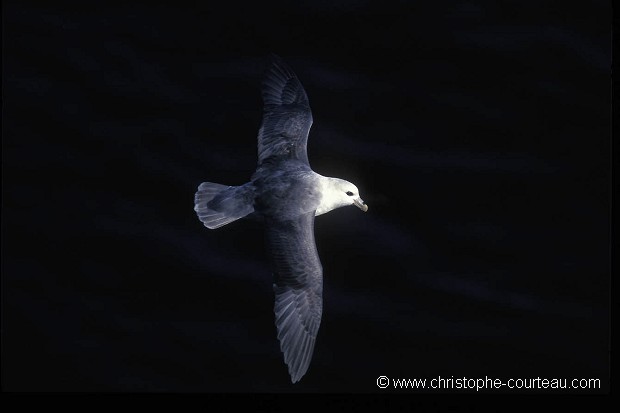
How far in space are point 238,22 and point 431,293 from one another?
14.7ft

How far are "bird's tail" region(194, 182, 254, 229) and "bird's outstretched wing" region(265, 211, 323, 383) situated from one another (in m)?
0.45

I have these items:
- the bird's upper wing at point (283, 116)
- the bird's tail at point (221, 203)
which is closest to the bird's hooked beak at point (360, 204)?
the bird's upper wing at point (283, 116)

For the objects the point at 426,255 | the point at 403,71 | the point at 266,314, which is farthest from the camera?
the point at 403,71

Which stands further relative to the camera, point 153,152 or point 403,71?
point 403,71

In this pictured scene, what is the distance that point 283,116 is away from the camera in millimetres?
8875

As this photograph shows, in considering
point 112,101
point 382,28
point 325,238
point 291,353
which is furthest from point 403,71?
point 291,353

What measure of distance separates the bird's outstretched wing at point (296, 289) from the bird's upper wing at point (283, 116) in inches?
43.3

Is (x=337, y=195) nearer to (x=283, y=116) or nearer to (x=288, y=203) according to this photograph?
(x=288, y=203)

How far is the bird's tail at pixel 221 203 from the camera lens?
26.5ft

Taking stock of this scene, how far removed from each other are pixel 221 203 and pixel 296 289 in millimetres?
1192

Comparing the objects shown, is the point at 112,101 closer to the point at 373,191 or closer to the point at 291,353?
the point at 373,191

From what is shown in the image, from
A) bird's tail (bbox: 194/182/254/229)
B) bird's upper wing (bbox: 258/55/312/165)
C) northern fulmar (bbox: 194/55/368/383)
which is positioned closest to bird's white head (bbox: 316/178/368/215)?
northern fulmar (bbox: 194/55/368/383)

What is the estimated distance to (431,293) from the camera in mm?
8266

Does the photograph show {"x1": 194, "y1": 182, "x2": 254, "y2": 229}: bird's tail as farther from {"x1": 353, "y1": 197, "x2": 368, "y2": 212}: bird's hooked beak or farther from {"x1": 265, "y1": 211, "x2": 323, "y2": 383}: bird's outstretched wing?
{"x1": 353, "y1": 197, "x2": 368, "y2": 212}: bird's hooked beak
